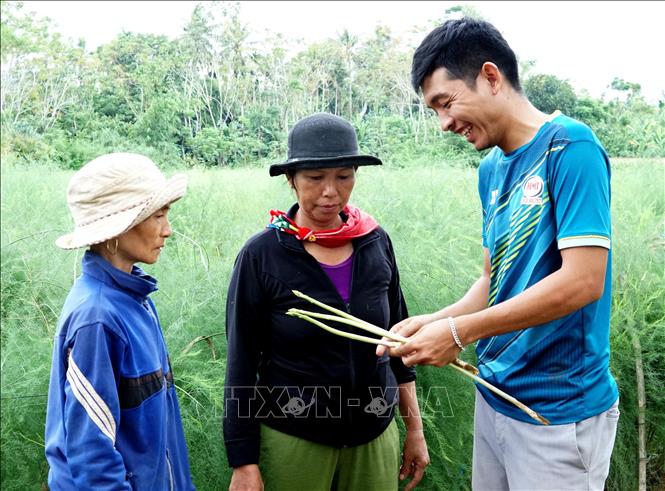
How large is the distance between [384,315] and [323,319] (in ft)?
0.72

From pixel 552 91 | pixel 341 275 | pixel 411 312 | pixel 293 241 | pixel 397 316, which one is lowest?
pixel 411 312

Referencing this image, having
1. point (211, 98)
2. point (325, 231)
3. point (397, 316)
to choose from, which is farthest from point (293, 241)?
point (211, 98)

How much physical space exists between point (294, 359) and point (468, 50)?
3.43 ft

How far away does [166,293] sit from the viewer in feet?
10.8

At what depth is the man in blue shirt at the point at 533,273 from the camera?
1.66 metres

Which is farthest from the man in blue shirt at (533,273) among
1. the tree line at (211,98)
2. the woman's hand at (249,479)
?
the tree line at (211,98)

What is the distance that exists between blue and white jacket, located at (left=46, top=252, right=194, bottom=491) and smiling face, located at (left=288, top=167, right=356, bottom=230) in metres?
0.55

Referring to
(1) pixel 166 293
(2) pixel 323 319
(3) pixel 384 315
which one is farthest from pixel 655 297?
(1) pixel 166 293

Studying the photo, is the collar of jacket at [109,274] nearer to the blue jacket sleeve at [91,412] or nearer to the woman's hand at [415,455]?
the blue jacket sleeve at [91,412]

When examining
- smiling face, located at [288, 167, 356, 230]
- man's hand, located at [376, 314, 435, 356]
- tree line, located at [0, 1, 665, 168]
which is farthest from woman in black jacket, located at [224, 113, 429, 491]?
tree line, located at [0, 1, 665, 168]

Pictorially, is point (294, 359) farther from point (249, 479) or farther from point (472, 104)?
point (472, 104)

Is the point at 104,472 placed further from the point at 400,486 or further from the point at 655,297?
the point at 655,297

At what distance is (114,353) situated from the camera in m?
1.70

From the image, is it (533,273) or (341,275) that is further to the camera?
(341,275)
